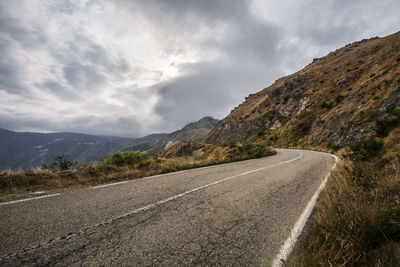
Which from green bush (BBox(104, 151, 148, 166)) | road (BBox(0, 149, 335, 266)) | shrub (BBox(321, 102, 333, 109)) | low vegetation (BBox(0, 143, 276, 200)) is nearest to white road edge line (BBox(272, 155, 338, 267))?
road (BBox(0, 149, 335, 266))

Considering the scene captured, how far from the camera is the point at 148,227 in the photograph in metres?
2.72

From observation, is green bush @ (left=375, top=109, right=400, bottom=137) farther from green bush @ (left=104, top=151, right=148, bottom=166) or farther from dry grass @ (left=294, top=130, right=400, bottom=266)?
green bush @ (left=104, top=151, right=148, bottom=166)

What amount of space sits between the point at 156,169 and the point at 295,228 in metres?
6.45

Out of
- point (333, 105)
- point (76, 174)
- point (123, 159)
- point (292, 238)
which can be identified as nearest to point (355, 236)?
point (292, 238)

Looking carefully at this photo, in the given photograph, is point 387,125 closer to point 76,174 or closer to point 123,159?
point 123,159

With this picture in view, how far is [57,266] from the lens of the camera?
184cm

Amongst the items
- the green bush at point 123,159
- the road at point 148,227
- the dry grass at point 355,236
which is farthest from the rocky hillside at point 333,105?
the road at point 148,227

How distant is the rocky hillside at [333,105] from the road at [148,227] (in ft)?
75.5

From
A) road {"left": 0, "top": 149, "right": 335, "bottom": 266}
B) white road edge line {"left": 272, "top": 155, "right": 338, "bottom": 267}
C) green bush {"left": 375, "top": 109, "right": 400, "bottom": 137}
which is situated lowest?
white road edge line {"left": 272, "top": 155, "right": 338, "bottom": 267}

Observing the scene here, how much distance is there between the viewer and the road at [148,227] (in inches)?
80.8

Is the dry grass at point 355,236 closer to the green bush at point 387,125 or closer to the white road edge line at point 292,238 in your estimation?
the white road edge line at point 292,238

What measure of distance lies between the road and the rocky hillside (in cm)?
2301

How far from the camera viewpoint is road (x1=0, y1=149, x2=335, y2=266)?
2053 mm

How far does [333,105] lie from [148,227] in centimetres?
5217
